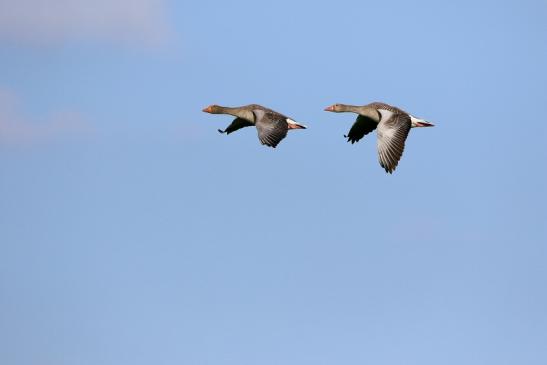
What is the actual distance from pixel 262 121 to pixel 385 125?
223 inches

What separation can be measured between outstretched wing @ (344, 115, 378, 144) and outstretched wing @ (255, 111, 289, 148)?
17.4ft

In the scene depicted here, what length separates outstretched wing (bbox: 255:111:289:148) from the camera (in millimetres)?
73500

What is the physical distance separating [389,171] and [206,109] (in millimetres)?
13669

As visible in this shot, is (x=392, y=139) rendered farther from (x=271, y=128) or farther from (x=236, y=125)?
(x=236, y=125)

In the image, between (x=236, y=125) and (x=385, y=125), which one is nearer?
(x=385, y=125)

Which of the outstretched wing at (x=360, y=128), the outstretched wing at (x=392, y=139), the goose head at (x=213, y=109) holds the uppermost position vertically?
the goose head at (x=213, y=109)

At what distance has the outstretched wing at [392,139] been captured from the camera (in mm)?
72812

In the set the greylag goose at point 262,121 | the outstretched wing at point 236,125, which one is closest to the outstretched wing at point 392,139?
the greylag goose at point 262,121

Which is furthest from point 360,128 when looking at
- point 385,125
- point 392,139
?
point 392,139

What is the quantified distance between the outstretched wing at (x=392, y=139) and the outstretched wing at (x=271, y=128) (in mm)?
4368

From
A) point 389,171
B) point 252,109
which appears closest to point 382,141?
point 389,171

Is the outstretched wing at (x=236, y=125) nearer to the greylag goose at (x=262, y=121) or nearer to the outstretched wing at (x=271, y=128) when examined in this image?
the greylag goose at (x=262, y=121)

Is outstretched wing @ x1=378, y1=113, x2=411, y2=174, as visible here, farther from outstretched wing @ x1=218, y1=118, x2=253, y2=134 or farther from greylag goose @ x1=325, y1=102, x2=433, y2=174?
outstretched wing @ x1=218, y1=118, x2=253, y2=134

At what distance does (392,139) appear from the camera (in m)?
73.8
